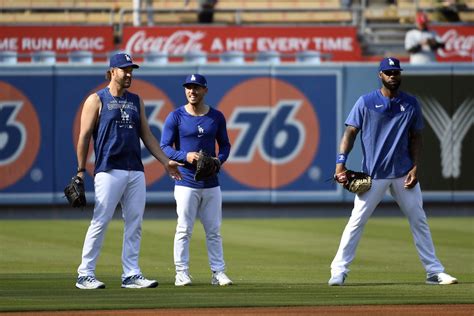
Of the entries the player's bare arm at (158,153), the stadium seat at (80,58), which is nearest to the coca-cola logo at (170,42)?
the stadium seat at (80,58)

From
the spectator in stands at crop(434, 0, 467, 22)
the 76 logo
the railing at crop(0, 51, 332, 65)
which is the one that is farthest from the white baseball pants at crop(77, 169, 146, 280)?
the spectator in stands at crop(434, 0, 467, 22)

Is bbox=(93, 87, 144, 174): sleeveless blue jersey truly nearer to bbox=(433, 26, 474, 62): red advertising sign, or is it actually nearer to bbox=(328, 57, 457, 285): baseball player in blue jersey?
bbox=(328, 57, 457, 285): baseball player in blue jersey

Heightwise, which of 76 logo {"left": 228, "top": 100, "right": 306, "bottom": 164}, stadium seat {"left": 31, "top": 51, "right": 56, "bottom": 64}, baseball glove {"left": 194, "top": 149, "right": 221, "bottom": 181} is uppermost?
stadium seat {"left": 31, "top": 51, "right": 56, "bottom": 64}

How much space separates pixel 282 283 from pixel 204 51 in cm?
1313

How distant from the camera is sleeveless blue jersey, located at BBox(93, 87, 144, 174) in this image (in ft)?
36.8

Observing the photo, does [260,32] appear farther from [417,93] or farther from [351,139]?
[351,139]

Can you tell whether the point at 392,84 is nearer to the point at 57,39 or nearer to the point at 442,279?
the point at 442,279

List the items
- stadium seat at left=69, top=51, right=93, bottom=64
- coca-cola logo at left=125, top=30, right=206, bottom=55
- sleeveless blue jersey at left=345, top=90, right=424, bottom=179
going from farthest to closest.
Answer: coca-cola logo at left=125, top=30, right=206, bottom=55, stadium seat at left=69, top=51, right=93, bottom=64, sleeveless blue jersey at left=345, top=90, right=424, bottom=179

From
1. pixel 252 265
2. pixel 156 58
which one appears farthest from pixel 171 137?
pixel 156 58

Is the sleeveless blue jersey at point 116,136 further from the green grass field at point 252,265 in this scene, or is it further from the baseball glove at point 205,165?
the green grass field at point 252,265

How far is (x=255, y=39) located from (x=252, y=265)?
11380 mm

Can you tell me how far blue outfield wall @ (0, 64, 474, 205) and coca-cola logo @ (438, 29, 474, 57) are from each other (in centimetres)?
318

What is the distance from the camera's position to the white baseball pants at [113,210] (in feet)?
36.5

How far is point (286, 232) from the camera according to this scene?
62.2ft
